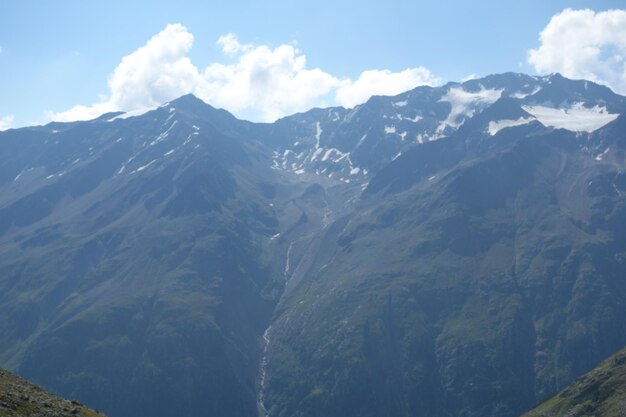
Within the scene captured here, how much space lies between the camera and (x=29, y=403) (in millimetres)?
71688

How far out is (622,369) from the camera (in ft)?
651

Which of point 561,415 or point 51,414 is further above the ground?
point 51,414

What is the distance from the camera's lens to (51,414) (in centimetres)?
7100

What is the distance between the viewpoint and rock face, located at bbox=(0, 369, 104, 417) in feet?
224

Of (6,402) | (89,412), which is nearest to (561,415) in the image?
(89,412)

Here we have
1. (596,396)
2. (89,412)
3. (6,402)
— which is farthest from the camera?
(596,396)

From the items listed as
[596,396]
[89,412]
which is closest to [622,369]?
[596,396]

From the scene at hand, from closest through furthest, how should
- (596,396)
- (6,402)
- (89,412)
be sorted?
(6,402)
(89,412)
(596,396)

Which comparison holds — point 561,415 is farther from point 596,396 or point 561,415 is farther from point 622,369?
point 622,369

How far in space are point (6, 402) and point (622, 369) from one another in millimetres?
Result: 192478

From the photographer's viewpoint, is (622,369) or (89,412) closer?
(89,412)

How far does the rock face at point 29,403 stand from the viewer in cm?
6814

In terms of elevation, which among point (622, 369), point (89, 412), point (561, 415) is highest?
point (89, 412)

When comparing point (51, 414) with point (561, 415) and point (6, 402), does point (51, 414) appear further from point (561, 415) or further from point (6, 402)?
point (561, 415)
